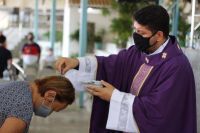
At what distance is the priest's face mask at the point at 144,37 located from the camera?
117 inches

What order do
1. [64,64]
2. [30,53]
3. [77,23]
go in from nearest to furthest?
[64,64]
[30,53]
[77,23]

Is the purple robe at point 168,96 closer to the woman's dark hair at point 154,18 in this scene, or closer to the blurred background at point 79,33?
the woman's dark hair at point 154,18

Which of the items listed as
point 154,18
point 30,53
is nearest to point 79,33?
point 30,53

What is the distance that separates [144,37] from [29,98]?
0.81m

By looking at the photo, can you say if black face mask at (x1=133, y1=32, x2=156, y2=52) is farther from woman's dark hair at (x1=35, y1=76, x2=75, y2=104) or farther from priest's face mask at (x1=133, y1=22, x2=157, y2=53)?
woman's dark hair at (x1=35, y1=76, x2=75, y2=104)

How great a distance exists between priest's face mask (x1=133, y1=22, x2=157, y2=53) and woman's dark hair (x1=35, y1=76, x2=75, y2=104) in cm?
55

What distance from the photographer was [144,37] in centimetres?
298

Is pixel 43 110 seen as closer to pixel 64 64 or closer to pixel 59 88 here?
pixel 59 88

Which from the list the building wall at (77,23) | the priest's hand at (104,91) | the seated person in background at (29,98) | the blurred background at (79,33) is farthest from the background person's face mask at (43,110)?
the building wall at (77,23)

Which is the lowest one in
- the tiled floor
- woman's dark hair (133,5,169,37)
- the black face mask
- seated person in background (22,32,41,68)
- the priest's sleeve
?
the tiled floor

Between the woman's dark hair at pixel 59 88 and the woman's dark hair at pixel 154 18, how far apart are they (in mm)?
616

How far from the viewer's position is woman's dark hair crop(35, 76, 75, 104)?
276cm

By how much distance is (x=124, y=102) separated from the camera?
117 inches

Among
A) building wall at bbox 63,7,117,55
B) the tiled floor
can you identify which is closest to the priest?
the tiled floor
